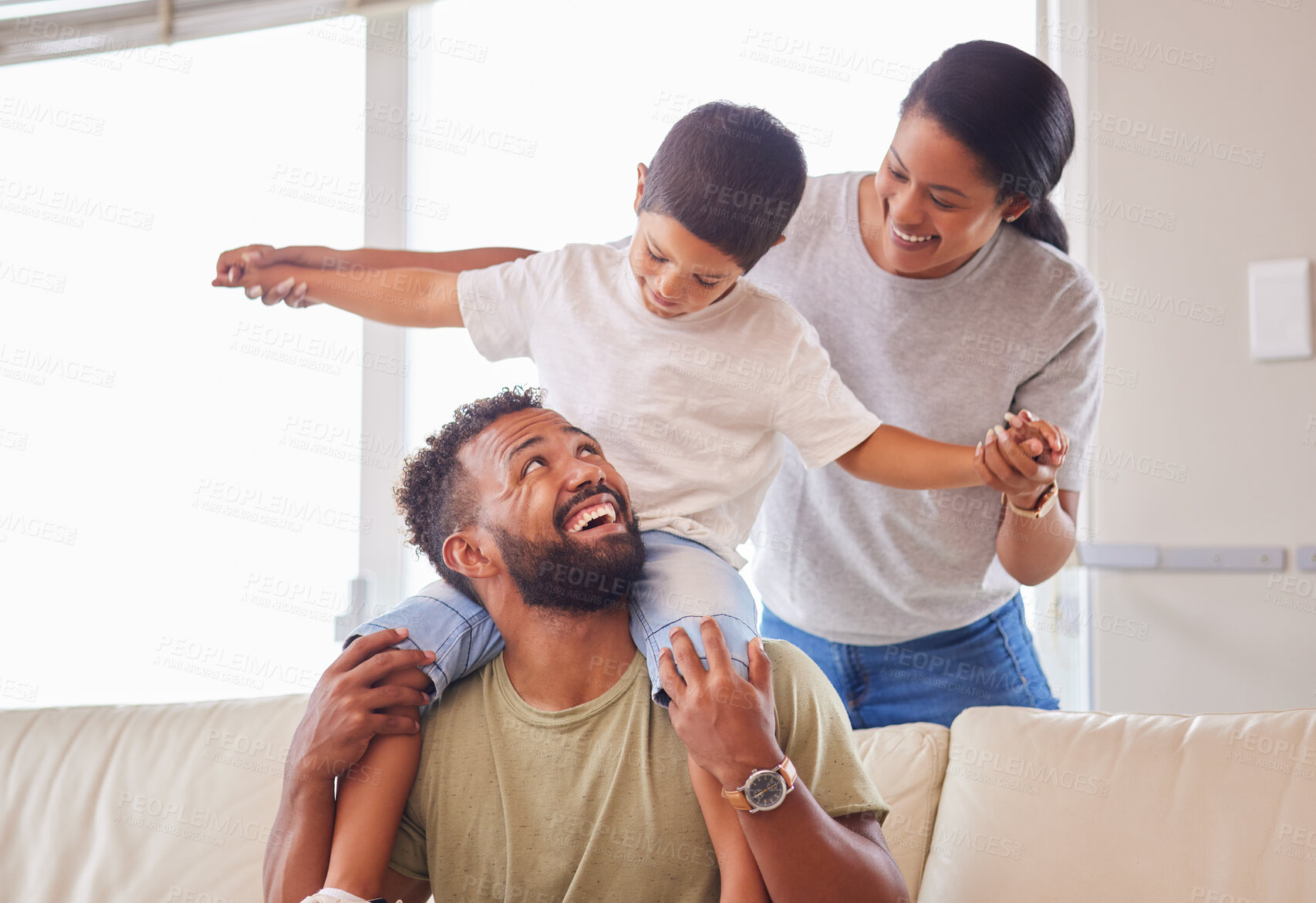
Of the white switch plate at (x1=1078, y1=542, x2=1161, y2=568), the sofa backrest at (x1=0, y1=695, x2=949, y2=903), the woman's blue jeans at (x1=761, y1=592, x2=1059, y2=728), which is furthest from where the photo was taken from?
the white switch plate at (x1=1078, y1=542, x2=1161, y2=568)

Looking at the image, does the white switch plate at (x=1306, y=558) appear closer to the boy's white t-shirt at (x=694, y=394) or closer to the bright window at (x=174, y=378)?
the boy's white t-shirt at (x=694, y=394)

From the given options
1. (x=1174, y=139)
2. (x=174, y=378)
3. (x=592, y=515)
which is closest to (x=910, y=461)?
(x=592, y=515)

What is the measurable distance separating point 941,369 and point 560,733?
0.84m

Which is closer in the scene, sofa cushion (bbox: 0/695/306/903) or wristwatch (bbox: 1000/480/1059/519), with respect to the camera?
wristwatch (bbox: 1000/480/1059/519)

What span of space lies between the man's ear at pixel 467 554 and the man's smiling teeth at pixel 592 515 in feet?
0.48

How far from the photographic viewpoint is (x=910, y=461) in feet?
4.58

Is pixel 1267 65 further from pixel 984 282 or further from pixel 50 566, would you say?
pixel 50 566

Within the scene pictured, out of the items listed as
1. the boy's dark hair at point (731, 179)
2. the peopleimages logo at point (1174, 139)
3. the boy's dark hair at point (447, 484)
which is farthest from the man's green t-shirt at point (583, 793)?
the peopleimages logo at point (1174, 139)

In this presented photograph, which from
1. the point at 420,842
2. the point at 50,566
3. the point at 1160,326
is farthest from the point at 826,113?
the point at 50,566

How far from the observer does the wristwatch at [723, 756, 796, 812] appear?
1.12 m

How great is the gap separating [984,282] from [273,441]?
180cm

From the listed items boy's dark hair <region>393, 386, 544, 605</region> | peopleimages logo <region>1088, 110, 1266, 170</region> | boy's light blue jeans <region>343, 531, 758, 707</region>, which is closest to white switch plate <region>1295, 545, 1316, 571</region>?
peopleimages logo <region>1088, 110, 1266, 170</region>

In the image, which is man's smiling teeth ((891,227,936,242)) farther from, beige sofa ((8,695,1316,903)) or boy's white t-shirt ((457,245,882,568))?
beige sofa ((8,695,1316,903))

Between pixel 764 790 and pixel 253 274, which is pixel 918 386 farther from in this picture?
pixel 253 274
